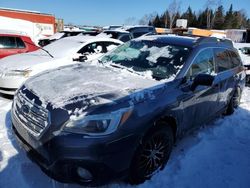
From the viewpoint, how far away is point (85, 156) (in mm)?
2512

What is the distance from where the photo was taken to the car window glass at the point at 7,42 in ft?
25.4

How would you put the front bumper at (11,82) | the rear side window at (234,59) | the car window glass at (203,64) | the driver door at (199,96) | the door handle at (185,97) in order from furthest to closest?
the front bumper at (11,82)
the rear side window at (234,59)
the car window glass at (203,64)
the driver door at (199,96)
the door handle at (185,97)

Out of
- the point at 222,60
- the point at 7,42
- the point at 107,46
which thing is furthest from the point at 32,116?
the point at 7,42

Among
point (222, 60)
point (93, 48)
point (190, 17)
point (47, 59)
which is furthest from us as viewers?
point (190, 17)

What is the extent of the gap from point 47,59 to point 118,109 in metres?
4.09

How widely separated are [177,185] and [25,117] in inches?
75.2

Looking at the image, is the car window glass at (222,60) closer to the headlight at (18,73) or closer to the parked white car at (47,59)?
the parked white car at (47,59)

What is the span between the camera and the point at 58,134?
252cm

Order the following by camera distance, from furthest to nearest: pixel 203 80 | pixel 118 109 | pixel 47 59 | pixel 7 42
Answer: pixel 7 42 → pixel 47 59 → pixel 203 80 → pixel 118 109

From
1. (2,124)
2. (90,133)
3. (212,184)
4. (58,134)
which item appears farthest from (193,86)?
(2,124)

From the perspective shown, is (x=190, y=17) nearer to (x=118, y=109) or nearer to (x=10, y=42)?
(x=10, y=42)

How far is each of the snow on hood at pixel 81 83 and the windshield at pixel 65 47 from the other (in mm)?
2887

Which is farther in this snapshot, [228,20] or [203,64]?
[228,20]

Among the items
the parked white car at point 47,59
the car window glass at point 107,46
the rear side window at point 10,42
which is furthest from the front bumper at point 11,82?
the car window glass at point 107,46
